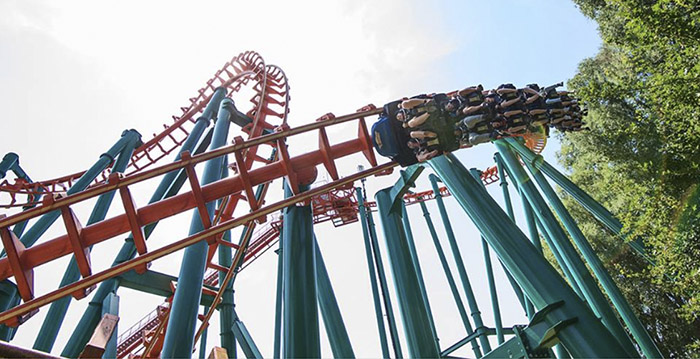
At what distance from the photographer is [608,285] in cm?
418

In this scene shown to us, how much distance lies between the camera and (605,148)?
726 centimetres

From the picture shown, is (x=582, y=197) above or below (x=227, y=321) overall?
above

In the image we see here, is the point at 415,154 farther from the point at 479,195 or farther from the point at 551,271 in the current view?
the point at 551,271

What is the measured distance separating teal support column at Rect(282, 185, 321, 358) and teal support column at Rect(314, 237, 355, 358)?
704 mm

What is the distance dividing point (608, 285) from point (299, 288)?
3156 millimetres

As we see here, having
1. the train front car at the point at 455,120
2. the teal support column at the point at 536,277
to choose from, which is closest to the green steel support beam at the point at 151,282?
the train front car at the point at 455,120

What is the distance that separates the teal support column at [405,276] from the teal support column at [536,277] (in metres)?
0.71

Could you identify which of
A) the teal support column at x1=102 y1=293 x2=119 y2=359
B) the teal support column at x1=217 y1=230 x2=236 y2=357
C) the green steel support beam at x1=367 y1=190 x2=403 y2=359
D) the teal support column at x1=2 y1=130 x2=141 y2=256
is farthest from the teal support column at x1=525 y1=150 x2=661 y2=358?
the teal support column at x1=2 y1=130 x2=141 y2=256

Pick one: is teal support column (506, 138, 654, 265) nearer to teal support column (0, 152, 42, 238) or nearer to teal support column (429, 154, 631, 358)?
teal support column (429, 154, 631, 358)

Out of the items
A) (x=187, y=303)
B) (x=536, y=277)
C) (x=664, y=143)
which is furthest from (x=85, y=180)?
(x=664, y=143)

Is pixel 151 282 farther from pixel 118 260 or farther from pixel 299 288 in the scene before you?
pixel 299 288

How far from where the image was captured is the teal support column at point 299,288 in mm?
2424

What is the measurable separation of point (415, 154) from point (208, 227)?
161 cm

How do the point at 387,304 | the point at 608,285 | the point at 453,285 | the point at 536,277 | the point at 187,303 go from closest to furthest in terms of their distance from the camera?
the point at 536,277 < the point at 187,303 < the point at 608,285 < the point at 387,304 < the point at 453,285
